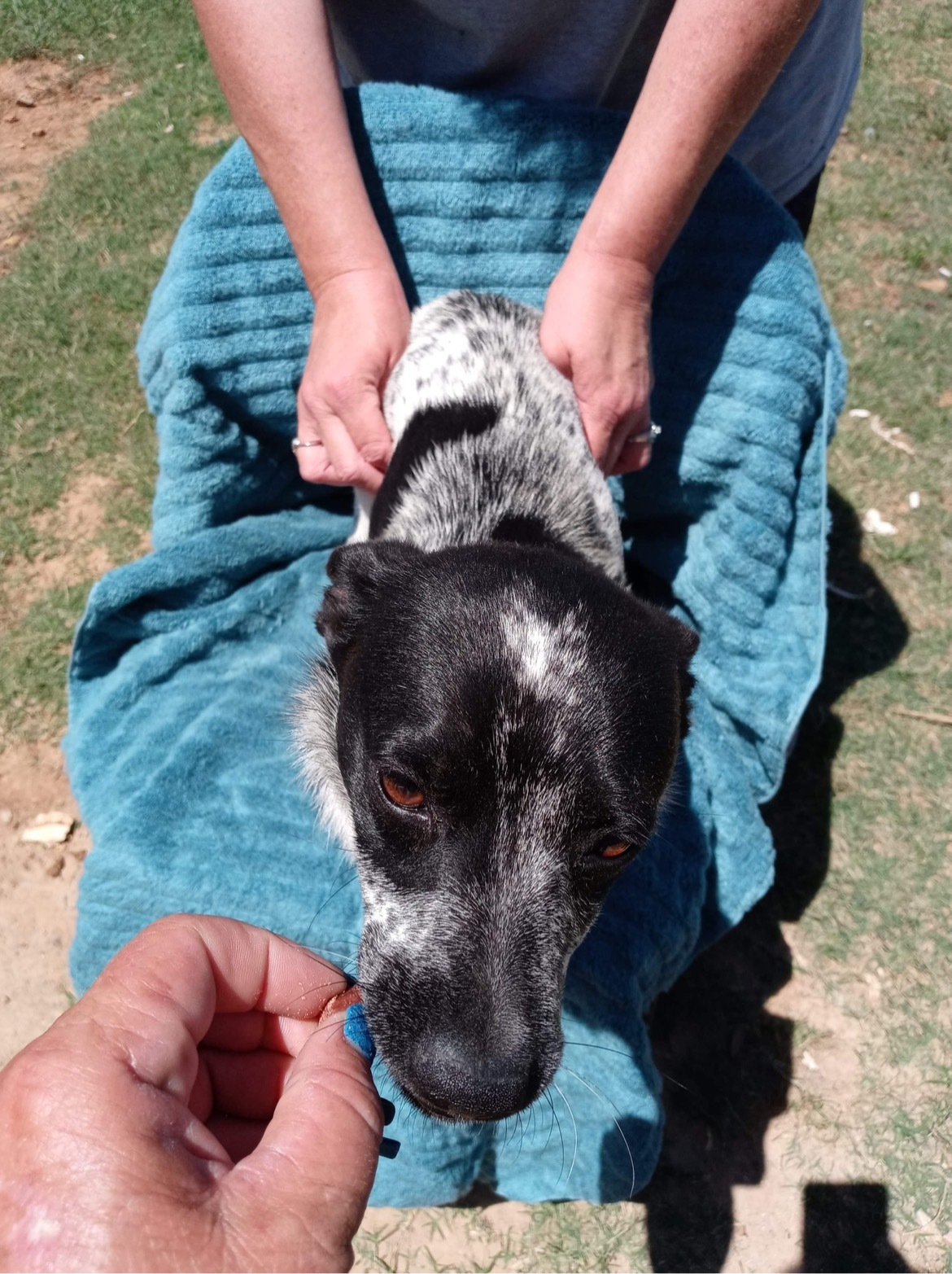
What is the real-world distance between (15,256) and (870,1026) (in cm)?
648

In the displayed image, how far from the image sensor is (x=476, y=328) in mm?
3865

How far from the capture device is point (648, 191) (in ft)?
10.9

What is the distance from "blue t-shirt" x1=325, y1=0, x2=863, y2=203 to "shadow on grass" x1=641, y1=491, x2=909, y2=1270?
8.22 feet

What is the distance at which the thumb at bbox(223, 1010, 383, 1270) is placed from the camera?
159 centimetres

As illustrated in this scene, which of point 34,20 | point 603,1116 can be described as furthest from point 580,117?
point 34,20

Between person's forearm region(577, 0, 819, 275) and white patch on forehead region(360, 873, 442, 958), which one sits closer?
white patch on forehead region(360, 873, 442, 958)

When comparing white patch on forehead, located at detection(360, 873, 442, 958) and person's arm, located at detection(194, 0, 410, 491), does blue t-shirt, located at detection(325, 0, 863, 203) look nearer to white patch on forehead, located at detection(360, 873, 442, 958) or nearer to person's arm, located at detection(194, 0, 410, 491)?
person's arm, located at detection(194, 0, 410, 491)

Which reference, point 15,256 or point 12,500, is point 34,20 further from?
point 12,500

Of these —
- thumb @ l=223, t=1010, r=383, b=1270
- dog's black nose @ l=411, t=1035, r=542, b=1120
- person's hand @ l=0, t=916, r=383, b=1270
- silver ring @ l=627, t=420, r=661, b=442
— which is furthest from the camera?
silver ring @ l=627, t=420, r=661, b=442

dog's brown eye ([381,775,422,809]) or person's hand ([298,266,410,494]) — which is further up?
person's hand ([298,266,410,494])

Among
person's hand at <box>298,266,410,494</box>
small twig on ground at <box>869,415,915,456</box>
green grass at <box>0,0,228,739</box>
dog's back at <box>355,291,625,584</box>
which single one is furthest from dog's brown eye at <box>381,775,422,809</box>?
small twig on ground at <box>869,415,915,456</box>

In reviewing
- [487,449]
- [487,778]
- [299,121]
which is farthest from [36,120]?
[487,778]

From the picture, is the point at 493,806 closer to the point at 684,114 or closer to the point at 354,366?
the point at 354,366

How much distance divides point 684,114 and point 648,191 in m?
0.26
